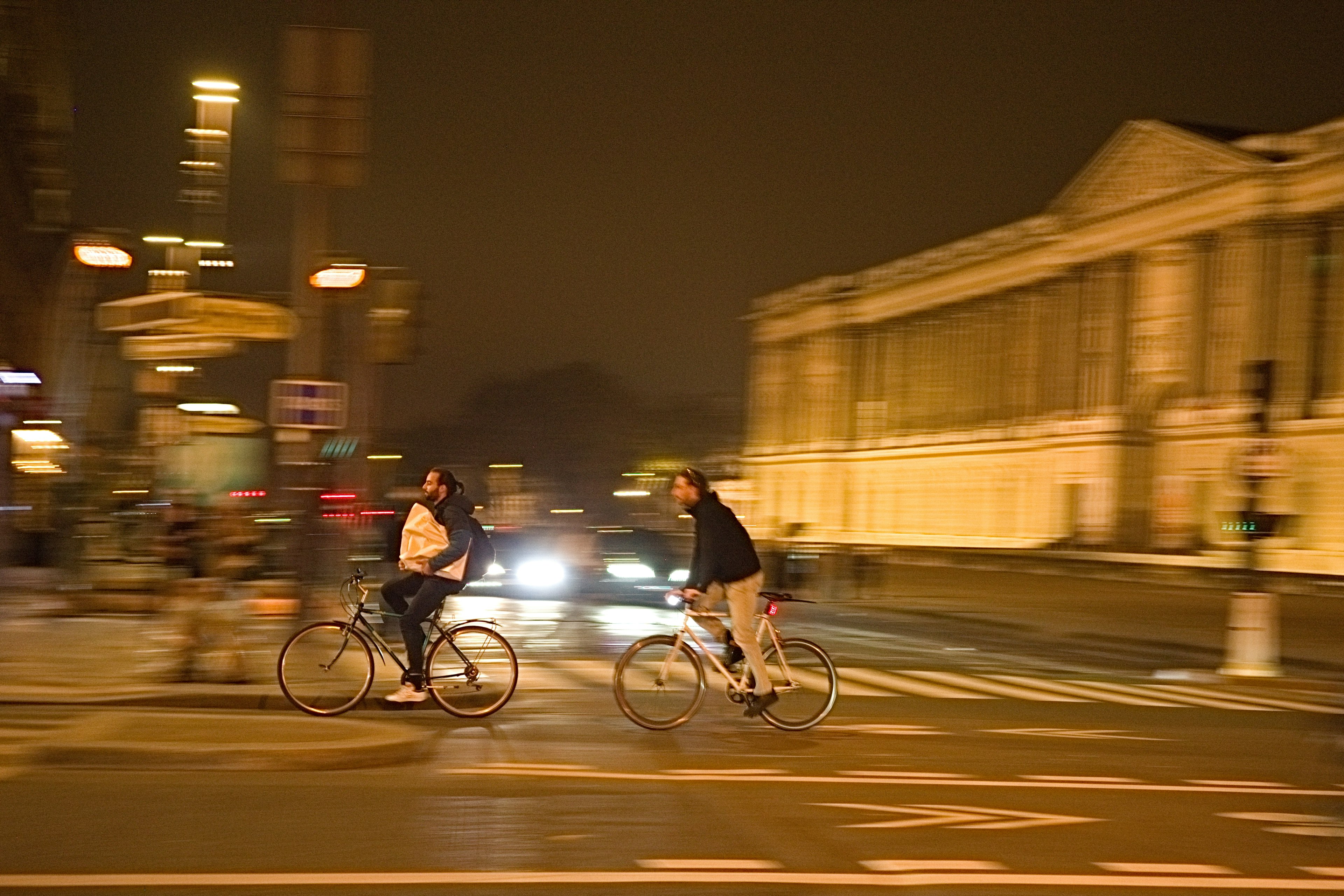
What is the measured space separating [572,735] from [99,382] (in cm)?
3890

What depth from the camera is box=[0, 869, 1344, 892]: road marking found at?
23.2 feet

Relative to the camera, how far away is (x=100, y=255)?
1923 cm

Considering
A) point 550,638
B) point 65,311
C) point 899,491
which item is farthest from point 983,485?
point 550,638

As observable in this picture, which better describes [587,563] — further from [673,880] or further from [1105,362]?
[1105,362]

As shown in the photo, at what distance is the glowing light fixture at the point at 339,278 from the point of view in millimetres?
13422

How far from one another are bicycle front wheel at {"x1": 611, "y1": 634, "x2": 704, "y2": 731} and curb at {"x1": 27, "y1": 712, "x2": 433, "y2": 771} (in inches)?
68.5

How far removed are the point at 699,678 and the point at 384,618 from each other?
257 cm

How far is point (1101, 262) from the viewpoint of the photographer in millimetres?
84312

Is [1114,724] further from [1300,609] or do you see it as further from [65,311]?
[65,311]

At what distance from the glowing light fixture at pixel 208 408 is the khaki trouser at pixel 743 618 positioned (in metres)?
17.0

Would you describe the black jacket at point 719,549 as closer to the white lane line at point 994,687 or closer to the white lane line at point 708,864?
the white lane line at point 708,864

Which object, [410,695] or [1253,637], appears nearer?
[410,695]

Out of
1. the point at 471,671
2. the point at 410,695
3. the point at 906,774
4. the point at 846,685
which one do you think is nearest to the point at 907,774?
the point at 906,774

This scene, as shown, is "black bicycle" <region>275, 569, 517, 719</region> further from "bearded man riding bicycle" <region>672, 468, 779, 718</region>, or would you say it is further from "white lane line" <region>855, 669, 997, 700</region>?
"white lane line" <region>855, 669, 997, 700</region>
